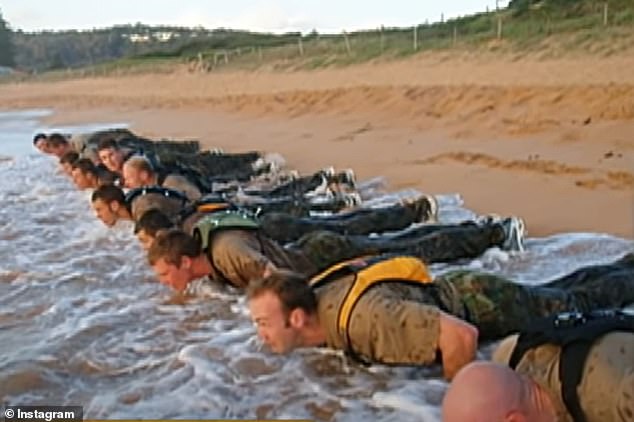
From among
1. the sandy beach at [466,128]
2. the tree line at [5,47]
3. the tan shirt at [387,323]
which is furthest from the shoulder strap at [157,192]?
the tree line at [5,47]

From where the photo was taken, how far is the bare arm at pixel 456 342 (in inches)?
137

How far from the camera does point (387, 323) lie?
350cm

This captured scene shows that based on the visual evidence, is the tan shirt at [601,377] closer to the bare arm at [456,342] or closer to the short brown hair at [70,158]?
the bare arm at [456,342]

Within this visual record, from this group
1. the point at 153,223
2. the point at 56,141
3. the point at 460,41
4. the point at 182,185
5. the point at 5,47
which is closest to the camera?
the point at 153,223

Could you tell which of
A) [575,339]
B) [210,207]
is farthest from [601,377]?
[210,207]

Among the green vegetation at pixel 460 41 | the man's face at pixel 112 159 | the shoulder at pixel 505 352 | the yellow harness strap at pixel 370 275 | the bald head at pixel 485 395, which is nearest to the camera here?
the bald head at pixel 485 395

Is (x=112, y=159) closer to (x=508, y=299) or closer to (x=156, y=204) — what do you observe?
(x=156, y=204)

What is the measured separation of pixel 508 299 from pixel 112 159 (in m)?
6.34

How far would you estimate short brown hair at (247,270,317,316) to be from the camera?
3.70 m

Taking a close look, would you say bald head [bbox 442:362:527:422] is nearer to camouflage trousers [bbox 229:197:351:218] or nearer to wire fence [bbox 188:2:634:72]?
camouflage trousers [bbox 229:197:351:218]

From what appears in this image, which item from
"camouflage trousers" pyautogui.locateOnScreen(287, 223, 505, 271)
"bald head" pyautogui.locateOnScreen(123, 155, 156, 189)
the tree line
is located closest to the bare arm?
"camouflage trousers" pyautogui.locateOnScreen(287, 223, 505, 271)

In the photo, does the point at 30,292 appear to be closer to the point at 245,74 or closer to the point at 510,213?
the point at 510,213

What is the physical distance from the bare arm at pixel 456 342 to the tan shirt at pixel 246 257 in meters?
1.56

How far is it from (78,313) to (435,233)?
2281 millimetres
